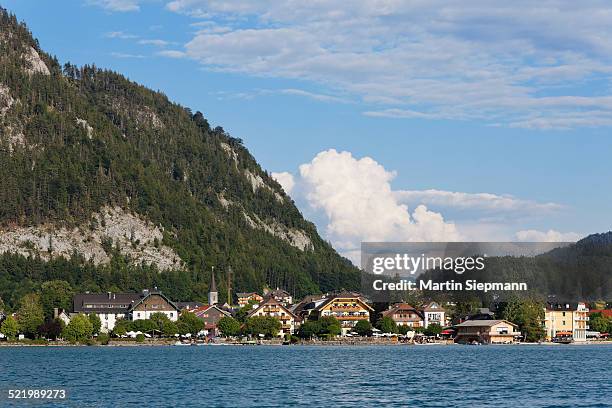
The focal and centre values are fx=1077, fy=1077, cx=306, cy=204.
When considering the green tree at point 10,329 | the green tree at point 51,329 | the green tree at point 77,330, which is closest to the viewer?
the green tree at point 77,330

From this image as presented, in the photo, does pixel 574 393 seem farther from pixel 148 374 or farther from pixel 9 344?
pixel 9 344

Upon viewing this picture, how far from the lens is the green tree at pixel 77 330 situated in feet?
636

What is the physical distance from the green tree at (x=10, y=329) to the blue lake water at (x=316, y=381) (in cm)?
6005

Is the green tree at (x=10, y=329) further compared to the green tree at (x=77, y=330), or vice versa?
the green tree at (x=10, y=329)

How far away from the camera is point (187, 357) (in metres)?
143

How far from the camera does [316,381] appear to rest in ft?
303

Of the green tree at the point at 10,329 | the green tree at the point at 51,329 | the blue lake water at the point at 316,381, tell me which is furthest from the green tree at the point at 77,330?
the blue lake water at the point at 316,381

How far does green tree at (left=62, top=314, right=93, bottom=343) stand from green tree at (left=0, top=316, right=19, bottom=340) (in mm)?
8911

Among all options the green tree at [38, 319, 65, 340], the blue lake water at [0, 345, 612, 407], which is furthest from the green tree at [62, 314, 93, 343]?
the blue lake water at [0, 345, 612, 407]

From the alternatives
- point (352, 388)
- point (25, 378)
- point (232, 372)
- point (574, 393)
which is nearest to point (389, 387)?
point (352, 388)

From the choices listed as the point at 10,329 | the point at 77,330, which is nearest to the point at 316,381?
the point at 77,330

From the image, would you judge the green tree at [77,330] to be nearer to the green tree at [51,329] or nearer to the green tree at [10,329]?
the green tree at [51,329]

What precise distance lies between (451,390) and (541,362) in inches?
1843

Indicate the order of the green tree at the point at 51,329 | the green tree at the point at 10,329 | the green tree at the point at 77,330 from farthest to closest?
the green tree at the point at 51,329, the green tree at the point at 10,329, the green tree at the point at 77,330
